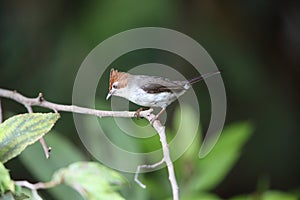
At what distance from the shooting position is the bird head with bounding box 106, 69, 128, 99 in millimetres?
1033

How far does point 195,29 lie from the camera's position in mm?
1938

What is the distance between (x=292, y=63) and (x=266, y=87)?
15 cm

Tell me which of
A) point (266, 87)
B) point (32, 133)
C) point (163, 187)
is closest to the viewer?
point (32, 133)

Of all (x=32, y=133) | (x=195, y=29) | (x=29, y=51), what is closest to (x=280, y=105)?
(x=195, y=29)

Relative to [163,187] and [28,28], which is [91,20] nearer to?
[28,28]

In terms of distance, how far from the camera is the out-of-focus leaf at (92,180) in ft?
1.84

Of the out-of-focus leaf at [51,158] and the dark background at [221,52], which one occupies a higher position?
the dark background at [221,52]

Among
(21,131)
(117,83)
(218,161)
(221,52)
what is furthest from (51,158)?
(221,52)

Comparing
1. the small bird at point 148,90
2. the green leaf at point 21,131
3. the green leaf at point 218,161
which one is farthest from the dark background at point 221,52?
the green leaf at point 21,131

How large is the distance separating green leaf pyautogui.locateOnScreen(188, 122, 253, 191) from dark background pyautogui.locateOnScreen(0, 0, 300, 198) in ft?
1.75

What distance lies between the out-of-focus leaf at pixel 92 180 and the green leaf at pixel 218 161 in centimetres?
62

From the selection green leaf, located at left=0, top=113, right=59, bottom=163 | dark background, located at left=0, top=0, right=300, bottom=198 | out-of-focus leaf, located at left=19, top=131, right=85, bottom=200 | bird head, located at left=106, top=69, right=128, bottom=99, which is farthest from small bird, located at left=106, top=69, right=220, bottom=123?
dark background, located at left=0, top=0, right=300, bottom=198

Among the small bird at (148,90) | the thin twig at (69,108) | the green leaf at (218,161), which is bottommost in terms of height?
the green leaf at (218,161)

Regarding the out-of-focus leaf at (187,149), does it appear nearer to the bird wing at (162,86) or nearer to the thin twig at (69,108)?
the bird wing at (162,86)
